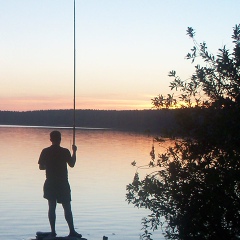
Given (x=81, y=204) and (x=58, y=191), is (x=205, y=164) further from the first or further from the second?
(x=81, y=204)

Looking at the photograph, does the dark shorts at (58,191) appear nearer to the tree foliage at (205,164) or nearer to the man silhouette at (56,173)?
the man silhouette at (56,173)

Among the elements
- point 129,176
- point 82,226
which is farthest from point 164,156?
point 129,176

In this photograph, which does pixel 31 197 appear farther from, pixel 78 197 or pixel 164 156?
pixel 164 156

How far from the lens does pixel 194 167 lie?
8977 mm

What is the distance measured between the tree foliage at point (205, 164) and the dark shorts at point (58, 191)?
2415mm

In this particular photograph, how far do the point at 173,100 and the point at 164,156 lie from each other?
82cm

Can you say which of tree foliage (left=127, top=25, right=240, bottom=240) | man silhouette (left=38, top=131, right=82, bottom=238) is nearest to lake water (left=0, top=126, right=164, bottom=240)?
man silhouette (left=38, top=131, right=82, bottom=238)

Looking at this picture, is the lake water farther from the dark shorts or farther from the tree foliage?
the tree foliage

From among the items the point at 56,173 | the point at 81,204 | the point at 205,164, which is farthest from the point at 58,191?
the point at 81,204

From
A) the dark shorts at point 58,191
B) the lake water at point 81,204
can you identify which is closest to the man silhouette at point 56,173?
the dark shorts at point 58,191

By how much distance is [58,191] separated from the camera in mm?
11688

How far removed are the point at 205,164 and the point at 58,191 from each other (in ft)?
11.7

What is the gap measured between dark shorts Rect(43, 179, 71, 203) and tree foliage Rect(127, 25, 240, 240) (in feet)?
7.92

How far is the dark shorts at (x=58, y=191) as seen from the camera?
1170 cm
